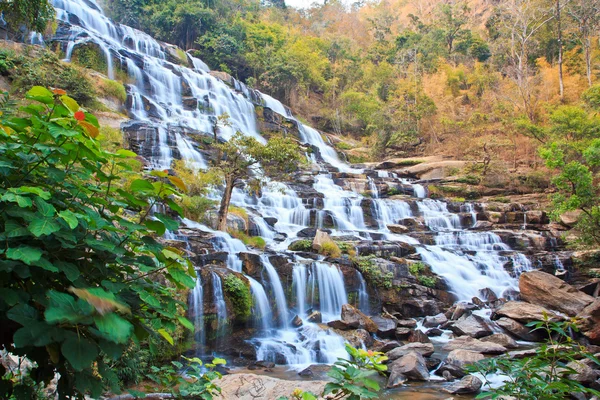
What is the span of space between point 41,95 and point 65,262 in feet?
2.48

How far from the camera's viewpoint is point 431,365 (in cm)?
702

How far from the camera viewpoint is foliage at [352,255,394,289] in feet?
36.2


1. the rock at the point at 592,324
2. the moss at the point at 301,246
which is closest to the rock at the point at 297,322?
the moss at the point at 301,246

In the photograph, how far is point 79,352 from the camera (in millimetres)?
1169

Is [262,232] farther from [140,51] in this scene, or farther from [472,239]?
[140,51]

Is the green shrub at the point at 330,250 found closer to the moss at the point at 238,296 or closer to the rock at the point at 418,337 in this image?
the rock at the point at 418,337

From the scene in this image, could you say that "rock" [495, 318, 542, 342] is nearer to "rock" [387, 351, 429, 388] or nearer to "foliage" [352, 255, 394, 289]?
"foliage" [352, 255, 394, 289]

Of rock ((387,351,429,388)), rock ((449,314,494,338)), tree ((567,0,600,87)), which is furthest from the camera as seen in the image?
tree ((567,0,600,87))

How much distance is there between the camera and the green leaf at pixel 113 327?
1.08 metres

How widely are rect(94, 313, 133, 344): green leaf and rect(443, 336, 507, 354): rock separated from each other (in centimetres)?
788

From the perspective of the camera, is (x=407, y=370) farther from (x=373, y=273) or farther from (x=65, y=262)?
(x=65, y=262)

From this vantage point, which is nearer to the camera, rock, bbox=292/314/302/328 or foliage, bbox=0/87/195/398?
foliage, bbox=0/87/195/398

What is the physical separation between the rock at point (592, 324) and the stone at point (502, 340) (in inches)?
52.6

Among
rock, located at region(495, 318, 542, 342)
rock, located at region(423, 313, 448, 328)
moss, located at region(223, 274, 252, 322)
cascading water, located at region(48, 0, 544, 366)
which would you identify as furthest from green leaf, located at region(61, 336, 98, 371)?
rock, located at region(495, 318, 542, 342)
